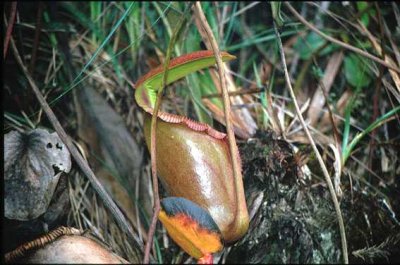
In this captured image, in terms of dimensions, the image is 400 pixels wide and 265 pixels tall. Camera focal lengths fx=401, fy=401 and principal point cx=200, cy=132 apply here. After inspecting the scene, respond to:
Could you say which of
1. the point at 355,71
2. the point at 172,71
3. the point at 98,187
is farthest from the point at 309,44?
the point at 98,187

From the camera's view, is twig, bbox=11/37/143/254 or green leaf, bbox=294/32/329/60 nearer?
twig, bbox=11/37/143/254

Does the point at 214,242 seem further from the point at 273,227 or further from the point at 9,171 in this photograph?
the point at 9,171

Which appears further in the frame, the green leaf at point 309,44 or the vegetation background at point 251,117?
the green leaf at point 309,44

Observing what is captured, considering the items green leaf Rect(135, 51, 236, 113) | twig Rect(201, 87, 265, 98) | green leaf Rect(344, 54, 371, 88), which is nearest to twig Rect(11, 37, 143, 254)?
green leaf Rect(135, 51, 236, 113)

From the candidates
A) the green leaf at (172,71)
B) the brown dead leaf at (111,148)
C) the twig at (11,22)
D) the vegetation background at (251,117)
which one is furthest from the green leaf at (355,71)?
the twig at (11,22)

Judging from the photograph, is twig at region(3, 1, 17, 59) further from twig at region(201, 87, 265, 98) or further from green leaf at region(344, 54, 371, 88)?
green leaf at region(344, 54, 371, 88)

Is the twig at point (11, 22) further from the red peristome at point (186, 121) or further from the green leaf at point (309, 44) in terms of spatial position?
the green leaf at point (309, 44)
